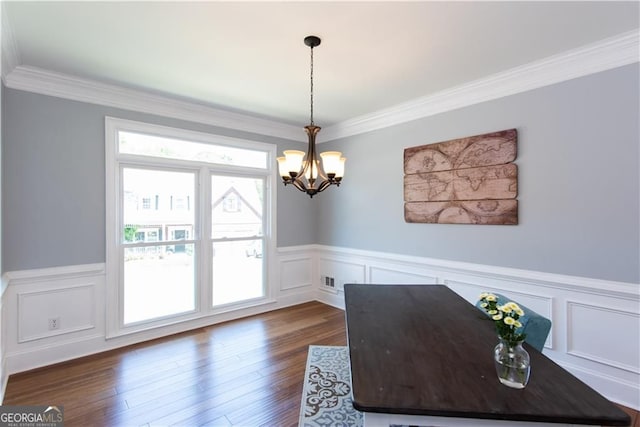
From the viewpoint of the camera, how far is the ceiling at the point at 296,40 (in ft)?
6.16

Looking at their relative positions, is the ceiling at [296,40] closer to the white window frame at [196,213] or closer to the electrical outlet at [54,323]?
the white window frame at [196,213]

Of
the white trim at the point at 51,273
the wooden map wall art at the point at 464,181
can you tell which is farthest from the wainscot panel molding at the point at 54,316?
the wooden map wall art at the point at 464,181

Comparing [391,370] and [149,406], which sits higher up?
[391,370]

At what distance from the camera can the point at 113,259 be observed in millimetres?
3109

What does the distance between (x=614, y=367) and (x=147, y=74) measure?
4.54m

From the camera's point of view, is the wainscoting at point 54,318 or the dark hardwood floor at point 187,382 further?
the wainscoting at point 54,318

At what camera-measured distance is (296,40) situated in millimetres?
2205

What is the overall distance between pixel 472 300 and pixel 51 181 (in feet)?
13.8

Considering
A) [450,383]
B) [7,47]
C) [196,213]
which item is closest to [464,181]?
[450,383]

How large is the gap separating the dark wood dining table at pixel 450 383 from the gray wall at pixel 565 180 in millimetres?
1365

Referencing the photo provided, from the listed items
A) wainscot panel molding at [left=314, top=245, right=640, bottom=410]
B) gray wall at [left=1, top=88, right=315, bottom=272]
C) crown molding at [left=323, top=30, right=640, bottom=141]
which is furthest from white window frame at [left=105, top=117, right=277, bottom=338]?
wainscot panel molding at [left=314, top=245, right=640, bottom=410]

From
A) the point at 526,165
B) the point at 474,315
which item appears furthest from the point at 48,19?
the point at 526,165

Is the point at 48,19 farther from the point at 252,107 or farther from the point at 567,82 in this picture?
the point at 567,82

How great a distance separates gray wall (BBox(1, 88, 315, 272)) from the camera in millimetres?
2607
